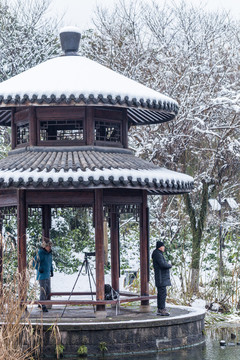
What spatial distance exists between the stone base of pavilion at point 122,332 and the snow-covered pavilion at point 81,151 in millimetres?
539

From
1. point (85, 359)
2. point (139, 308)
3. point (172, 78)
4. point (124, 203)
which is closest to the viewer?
point (85, 359)

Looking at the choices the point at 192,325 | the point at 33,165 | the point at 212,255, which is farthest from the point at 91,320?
the point at 212,255

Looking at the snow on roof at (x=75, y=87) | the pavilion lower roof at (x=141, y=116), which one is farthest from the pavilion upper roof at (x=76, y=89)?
the pavilion lower roof at (x=141, y=116)

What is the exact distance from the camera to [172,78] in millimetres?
20281

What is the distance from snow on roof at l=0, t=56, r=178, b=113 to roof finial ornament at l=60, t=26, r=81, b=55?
58cm

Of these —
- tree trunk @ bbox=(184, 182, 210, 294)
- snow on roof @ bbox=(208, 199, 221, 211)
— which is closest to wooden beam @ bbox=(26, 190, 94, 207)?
tree trunk @ bbox=(184, 182, 210, 294)

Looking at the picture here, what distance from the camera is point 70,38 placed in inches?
575

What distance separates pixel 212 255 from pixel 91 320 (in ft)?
30.9

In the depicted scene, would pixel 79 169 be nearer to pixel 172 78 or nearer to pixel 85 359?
pixel 85 359

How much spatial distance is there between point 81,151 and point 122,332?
3.31m

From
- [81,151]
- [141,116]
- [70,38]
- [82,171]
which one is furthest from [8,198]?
[70,38]

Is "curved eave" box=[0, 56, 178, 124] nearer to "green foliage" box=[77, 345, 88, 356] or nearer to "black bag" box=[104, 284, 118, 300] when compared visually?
"black bag" box=[104, 284, 118, 300]

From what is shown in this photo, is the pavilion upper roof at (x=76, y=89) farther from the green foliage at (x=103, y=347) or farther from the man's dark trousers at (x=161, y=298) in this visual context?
the green foliage at (x=103, y=347)

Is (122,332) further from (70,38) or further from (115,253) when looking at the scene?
(70,38)
